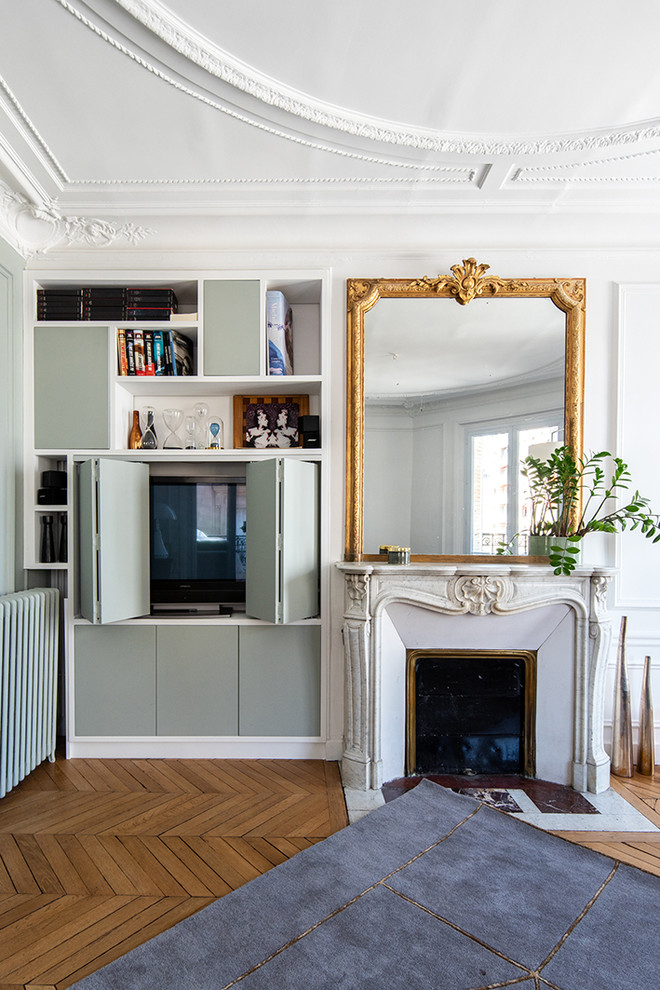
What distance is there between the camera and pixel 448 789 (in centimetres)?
259

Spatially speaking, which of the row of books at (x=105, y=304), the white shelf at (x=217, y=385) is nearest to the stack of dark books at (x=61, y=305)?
the row of books at (x=105, y=304)

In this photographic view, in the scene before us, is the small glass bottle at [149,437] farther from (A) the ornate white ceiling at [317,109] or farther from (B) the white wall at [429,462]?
(B) the white wall at [429,462]

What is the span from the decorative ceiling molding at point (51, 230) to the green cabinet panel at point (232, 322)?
19.0 inches

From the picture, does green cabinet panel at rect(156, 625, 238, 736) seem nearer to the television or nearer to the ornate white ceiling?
the television

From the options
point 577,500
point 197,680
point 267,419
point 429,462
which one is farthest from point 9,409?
point 577,500

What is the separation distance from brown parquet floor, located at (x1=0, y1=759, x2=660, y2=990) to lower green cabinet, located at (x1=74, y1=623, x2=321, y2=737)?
0.19 metres

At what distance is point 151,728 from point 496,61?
3121 millimetres

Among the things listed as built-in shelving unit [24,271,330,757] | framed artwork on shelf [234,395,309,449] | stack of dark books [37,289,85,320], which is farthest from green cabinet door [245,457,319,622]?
stack of dark books [37,289,85,320]

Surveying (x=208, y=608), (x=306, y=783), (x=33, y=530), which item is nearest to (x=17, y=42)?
(x=33, y=530)

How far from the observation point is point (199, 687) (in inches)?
112

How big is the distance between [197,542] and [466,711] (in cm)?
162

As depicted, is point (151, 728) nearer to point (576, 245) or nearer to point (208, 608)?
point (208, 608)

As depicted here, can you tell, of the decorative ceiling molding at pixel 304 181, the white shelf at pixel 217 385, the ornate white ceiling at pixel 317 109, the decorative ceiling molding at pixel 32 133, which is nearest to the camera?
the ornate white ceiling at pixel 317 109

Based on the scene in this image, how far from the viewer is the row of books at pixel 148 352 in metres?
2.91
